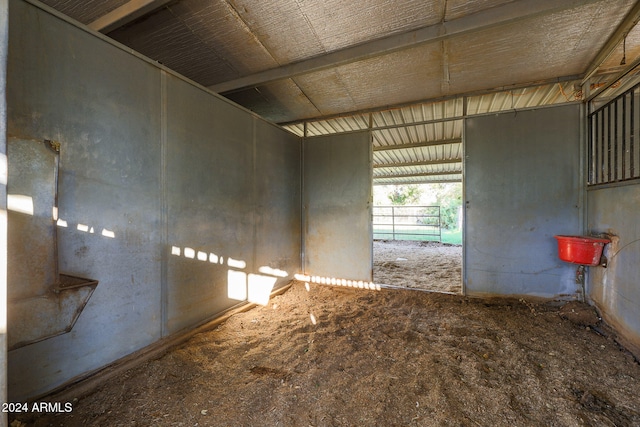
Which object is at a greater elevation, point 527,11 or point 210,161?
point 527,11

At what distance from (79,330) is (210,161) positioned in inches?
64.5

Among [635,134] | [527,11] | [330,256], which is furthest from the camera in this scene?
[330,256]

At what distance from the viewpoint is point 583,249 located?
2.47 meters

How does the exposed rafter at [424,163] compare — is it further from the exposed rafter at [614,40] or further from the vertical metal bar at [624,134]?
the vertical metal bar at [624,134]

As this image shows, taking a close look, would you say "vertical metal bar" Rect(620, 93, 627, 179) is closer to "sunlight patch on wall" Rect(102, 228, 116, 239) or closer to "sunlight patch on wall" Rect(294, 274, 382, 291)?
"sunlight patch on wall" Rect(294, 274, 382, 291)

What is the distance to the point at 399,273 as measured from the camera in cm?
472

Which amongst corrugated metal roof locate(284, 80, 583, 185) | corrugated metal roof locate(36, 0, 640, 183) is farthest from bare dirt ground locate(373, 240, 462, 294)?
corrugated metal roof locate(36, 0, 640, 183)

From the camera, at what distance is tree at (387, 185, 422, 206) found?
680 inches

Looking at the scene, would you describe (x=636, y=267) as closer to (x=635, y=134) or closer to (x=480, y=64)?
(x=635, y=134)

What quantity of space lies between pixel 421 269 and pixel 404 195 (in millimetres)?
13050

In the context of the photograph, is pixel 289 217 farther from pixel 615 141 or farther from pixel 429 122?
pixel 615 141

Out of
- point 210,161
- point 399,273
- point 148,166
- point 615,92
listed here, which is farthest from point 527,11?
point 399,273

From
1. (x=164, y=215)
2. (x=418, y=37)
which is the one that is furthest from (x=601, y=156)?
(x=164, y=215)

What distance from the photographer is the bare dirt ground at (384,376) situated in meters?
1.44
